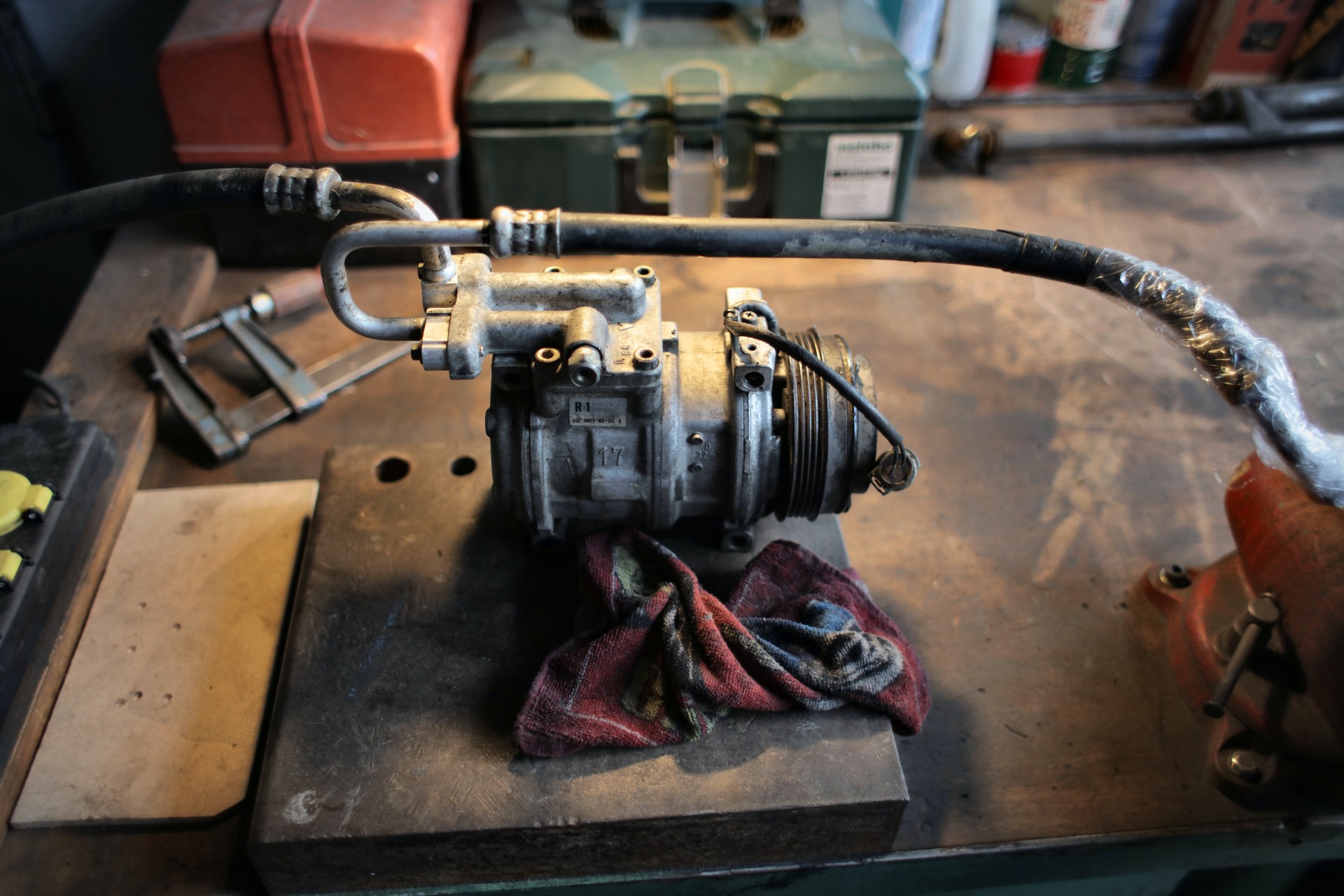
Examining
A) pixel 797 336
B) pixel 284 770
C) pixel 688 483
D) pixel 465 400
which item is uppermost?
pixel 797 336

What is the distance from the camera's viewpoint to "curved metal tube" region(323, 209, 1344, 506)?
89 centimetres

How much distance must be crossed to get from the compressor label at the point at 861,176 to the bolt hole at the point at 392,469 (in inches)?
39.6

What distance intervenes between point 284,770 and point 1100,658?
95 centimetres

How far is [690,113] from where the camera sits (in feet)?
5.56

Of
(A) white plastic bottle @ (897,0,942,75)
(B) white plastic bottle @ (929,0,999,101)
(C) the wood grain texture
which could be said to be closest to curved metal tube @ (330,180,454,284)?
(C) the wood grain texture

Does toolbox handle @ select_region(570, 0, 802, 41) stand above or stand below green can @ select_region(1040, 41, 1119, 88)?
above

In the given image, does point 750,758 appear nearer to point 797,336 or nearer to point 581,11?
point 797,336

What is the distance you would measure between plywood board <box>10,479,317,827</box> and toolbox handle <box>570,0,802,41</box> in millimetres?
1081

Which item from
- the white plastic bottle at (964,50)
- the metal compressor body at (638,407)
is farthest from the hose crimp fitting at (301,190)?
the white plastic bottle at (964,50)

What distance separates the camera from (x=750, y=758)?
0.91 metres

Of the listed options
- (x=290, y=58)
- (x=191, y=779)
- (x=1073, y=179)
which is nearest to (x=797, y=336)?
(x=191, y=779)

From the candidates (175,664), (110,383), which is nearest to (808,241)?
(175,664)

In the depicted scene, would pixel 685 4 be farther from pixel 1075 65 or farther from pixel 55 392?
pixel 55 392

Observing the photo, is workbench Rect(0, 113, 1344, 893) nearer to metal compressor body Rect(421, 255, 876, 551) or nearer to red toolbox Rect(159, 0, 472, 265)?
red toolbox Rect(159, 0, 472, 265)
